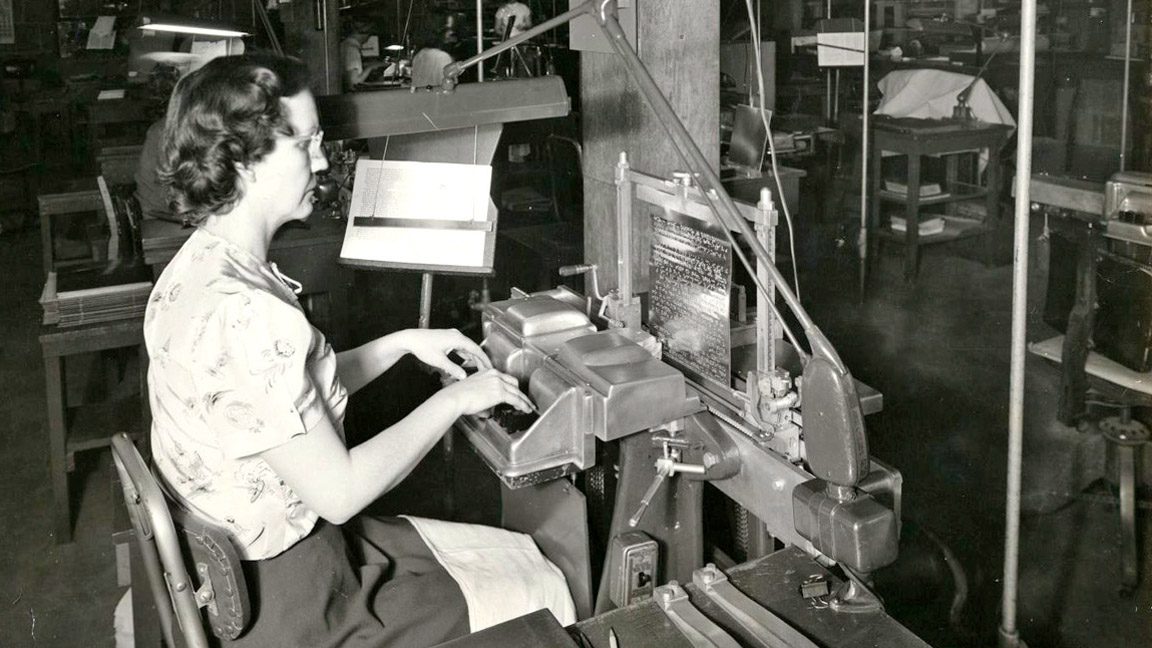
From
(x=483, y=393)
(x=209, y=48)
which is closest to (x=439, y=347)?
(x=483, y=393)

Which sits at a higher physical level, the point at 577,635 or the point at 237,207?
the point at 237,207

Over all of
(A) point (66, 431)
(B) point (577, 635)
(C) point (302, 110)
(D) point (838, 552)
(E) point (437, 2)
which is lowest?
(A) point (66, 431)

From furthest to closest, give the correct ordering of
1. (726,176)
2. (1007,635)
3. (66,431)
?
(726,176) < (66,431) < (1007,635)

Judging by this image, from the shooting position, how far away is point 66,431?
10.9 ft

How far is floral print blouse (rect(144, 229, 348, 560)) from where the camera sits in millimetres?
1470

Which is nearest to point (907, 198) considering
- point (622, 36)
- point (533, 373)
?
point (533, 373)

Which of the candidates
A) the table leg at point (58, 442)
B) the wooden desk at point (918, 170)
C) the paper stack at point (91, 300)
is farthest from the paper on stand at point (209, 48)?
the wooden desk at point (918, 170)

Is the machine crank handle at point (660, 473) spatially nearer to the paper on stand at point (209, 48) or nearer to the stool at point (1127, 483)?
the stool at point (1127, 483)

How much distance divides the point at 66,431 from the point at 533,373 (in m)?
2.10

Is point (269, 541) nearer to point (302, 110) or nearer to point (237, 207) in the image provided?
point (237, 207)

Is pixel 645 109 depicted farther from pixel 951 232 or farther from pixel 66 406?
pixel 951 232

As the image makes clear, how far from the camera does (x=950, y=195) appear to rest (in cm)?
579

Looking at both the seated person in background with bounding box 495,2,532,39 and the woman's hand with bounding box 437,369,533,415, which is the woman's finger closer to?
the woman's hand with bounding box 437,369,533,415

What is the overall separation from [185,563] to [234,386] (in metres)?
0.28
